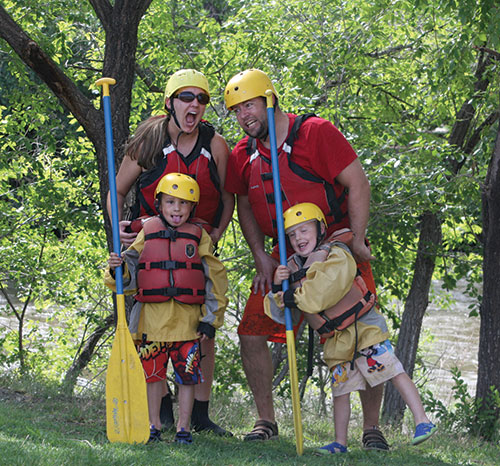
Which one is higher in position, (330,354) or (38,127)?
(38,127)

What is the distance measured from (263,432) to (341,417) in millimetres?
611

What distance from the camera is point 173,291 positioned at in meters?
4.19

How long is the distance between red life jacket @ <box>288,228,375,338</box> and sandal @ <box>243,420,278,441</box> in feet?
2.56

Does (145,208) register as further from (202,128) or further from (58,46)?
(58,46)

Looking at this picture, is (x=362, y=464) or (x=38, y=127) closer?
(x=362, y=464)

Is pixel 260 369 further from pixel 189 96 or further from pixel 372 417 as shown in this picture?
pixel 189 96

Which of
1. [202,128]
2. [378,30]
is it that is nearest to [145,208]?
[202,128]

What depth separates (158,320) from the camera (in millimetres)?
4215

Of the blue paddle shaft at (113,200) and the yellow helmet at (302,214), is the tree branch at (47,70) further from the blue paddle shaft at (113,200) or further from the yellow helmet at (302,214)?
the yellow helmet at (302,214)

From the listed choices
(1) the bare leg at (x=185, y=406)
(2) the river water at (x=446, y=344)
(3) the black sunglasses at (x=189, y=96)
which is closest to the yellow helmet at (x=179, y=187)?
(3) the black sunglasses at (x=189, y=96)

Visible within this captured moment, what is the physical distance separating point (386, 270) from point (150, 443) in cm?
480

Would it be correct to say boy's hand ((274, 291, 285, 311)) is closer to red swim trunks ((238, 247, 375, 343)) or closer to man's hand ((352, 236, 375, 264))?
red swim trunks ((238, 247, 375, 343))

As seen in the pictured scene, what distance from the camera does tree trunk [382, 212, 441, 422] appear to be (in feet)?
26.3

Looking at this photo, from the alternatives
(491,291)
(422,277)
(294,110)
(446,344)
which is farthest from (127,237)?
(446,344)
